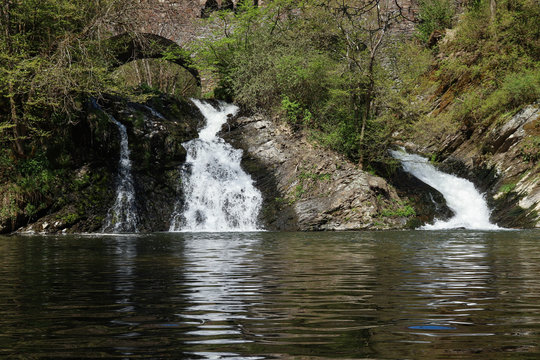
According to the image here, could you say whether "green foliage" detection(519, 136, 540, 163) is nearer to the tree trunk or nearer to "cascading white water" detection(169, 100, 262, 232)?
the tree trunk

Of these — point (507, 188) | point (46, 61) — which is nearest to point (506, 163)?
point (507, 188)

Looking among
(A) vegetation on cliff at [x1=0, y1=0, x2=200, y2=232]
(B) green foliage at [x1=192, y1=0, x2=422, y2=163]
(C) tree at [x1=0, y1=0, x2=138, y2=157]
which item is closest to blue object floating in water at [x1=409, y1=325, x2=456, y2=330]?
(C) tree at [x1=0, y1=0, x2=138, y2=157]

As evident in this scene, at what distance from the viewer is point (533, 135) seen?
26.0 metres

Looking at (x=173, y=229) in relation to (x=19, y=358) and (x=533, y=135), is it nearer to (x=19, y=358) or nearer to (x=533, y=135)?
(x=533, y=135)

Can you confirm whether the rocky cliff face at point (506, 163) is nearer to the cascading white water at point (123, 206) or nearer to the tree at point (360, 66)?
the tree at point (360, 66)

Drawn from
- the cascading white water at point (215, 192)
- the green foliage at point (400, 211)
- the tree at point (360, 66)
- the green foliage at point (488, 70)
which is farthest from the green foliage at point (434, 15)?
the cascading white water at point (215, 192)

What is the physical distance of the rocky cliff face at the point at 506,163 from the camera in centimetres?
2303

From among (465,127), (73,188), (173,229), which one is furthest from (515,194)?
(73,188)

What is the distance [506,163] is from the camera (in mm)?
26766

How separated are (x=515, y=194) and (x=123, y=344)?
24.3 meters

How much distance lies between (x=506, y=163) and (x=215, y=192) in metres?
14.8

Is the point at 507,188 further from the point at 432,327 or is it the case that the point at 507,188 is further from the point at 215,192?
the point at 432,327

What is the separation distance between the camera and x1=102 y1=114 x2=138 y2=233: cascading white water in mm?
22922

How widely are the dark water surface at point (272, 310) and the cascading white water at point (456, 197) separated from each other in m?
16.7
